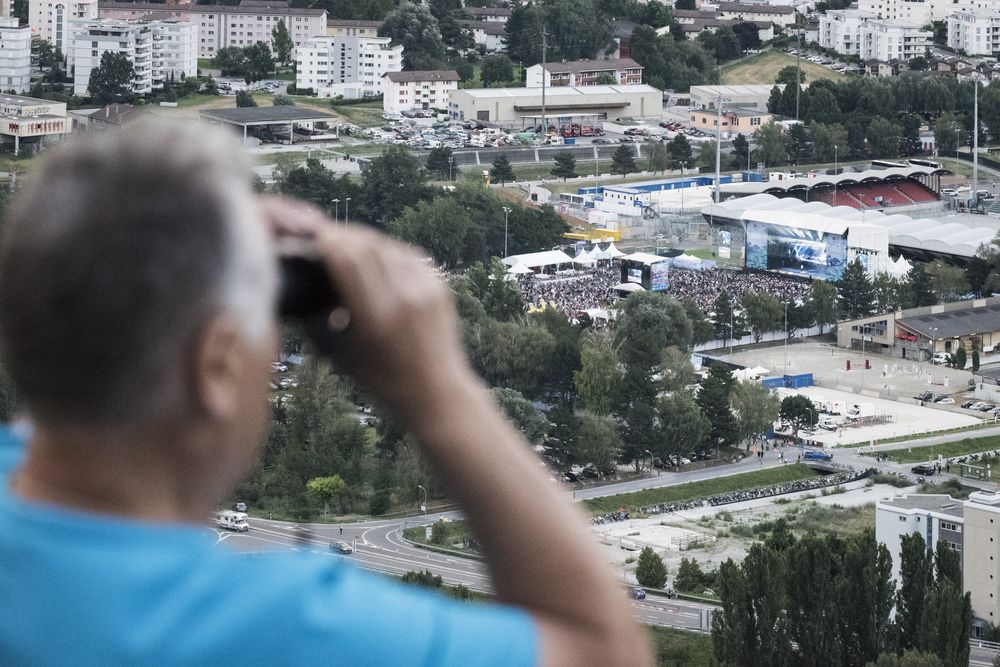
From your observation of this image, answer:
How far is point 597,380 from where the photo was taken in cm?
853

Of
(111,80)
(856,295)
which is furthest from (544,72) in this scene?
(856,295)

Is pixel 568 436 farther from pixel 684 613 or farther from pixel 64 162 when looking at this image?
pixel 64 162

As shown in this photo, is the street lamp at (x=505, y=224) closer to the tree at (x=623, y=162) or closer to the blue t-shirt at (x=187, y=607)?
the tree at (x=623, y=162)

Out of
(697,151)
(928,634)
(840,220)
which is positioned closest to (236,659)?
(928,634)

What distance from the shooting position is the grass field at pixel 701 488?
7445mm

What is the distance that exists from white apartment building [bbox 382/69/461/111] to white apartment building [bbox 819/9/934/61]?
17.7 feet

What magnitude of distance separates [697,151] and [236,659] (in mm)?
15728

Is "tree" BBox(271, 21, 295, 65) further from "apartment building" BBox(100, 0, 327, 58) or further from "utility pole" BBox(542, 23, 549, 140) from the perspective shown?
"utility pole" BBox(542, 23, 549, 140)

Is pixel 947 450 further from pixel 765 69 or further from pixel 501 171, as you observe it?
pixel 765 69

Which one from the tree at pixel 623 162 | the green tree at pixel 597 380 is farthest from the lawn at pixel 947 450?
the tree at pixel 623 162

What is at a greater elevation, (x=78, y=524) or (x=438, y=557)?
(x=78, y=524)

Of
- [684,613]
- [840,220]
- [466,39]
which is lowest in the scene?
[684,613]

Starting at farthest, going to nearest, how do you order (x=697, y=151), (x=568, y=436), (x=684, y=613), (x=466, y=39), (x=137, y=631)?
(x=466, y=39)
(x=697, y=151)
(x=568, y=436)
(x=684, y=613)
(x=137, y=631)

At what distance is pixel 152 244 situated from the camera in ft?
0.96
